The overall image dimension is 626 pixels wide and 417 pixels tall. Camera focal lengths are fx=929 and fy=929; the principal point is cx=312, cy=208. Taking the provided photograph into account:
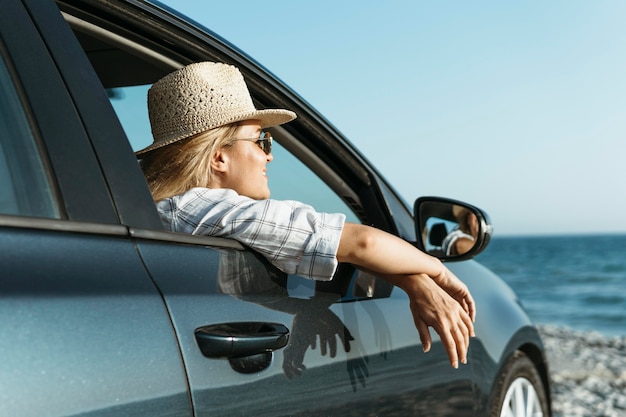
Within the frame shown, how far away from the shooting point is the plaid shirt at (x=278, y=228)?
2041 mm

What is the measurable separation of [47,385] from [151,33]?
135 centimetres

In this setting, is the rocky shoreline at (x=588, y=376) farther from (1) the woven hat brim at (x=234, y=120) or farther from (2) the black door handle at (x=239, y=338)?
(2) the black door handle at (x=239, y=338)

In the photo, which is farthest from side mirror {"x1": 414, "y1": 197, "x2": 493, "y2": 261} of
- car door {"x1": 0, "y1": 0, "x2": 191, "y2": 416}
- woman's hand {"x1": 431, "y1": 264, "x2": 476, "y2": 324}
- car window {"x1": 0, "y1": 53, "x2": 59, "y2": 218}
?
car window {"x1": 0, "y1": 53, "x2": 59, "y2": 218}

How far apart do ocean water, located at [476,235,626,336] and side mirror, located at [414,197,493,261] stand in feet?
47.0

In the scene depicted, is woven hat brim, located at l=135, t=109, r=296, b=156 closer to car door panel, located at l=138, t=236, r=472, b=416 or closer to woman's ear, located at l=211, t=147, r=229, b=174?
woman's ear, located at l=211, t=147, r=229, b=174

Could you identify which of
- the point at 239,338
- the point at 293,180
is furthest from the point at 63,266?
the point at 293,180

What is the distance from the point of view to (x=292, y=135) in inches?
119

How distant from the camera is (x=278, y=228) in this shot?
2.04 meters

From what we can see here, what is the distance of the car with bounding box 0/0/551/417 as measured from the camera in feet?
4.76

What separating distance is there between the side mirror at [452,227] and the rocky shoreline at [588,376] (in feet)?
16.4

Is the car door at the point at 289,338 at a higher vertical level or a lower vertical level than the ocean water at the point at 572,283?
higher

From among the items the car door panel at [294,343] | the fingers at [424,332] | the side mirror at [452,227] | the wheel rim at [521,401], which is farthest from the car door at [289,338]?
the wheel rim at [521,401]

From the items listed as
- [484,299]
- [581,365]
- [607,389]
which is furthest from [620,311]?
[484,299]

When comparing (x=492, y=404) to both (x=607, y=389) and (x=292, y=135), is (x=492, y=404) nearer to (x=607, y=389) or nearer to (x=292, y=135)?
(x=292, y=135)
